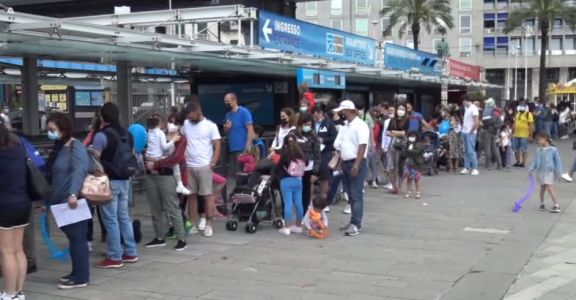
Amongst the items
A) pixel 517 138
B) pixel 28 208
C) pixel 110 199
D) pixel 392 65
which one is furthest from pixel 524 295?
pixel 392 65

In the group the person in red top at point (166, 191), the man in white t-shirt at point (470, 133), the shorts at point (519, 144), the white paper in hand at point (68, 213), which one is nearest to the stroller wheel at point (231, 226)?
the person in red top at point (166, 191)

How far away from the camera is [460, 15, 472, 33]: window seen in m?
82.6

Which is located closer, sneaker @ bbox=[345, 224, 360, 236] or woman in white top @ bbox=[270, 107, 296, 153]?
sneaker @ bbox=[345, 224, 360, 236]

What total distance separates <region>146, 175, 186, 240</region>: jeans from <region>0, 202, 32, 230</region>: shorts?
2223 mm

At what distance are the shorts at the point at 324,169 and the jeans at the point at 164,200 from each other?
7.60 ft

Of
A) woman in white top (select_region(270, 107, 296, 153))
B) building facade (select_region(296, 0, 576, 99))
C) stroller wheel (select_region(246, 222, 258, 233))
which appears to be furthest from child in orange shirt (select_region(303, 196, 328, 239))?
building facade (select_region(296, 0, 576, 99))

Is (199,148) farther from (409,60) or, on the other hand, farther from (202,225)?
(409,60)

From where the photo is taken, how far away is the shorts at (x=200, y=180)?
804 centimetres

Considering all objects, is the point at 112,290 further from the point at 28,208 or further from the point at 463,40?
the point at 463,40

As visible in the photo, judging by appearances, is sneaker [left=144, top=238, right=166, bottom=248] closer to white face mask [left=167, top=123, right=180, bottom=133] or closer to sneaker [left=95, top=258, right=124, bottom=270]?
sneaker [left=95, top=258, right=124, bottom=270]

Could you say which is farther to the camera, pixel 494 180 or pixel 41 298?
pixel 494 180

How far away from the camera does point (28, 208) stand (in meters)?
5.46

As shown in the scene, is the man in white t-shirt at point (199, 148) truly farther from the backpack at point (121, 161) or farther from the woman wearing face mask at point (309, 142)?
the backpack at point (121, 161)

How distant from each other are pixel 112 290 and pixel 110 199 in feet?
2.85
